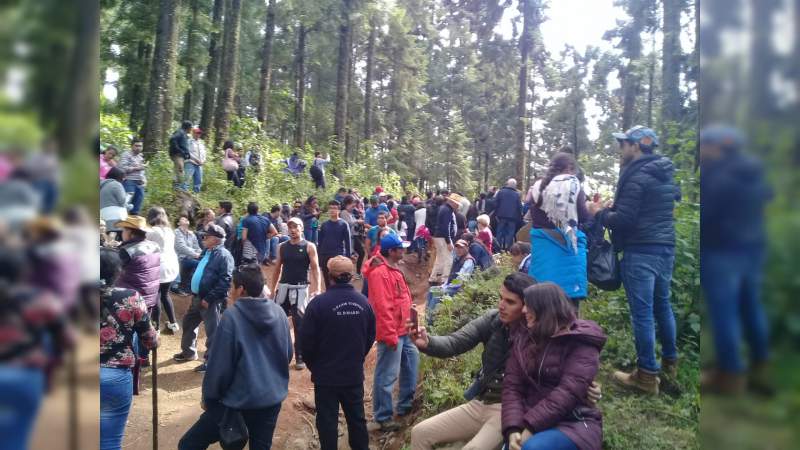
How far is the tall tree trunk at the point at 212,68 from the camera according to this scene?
1256 cm

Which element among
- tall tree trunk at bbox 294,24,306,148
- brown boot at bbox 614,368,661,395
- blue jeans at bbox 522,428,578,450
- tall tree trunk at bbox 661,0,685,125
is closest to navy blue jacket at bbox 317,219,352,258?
tall tree trunk at bbox 294,24,306,148

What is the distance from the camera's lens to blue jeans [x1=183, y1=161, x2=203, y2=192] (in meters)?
9.98

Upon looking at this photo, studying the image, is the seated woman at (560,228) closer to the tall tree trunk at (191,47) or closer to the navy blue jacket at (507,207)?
the navy blue jacket at (507,207)

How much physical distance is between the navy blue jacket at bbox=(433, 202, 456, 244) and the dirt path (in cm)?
324

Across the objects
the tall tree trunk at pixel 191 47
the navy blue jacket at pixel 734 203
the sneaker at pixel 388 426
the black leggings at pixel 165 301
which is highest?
the tall tree trunk at pixel 191 47

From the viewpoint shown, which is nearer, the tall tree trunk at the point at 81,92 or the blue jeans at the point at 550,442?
the tall tree trunk at the point at 81,92

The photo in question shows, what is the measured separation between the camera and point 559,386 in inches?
131

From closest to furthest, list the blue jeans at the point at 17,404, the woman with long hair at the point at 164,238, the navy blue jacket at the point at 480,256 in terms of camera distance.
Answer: the blue jeans at the point at 17,404, the woman with long hair at the point at 164,238, the navy blue jacket at the point at 480,256

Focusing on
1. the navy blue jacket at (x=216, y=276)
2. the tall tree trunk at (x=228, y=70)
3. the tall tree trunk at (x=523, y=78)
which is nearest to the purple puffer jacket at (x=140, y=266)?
the navy blue jacket at (x=216, y=276)

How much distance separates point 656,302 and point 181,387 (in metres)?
5.76

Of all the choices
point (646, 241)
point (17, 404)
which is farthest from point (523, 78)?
point (17, 404)

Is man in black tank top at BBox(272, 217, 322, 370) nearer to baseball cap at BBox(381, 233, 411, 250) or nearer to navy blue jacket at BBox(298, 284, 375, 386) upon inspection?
baseball cap at BBox(381, 233, 411, 250)

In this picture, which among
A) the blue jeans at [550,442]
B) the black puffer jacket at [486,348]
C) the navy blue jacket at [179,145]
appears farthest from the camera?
the navy blue jacket at [179,145]

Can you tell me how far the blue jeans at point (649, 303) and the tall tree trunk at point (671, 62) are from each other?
0.92m
